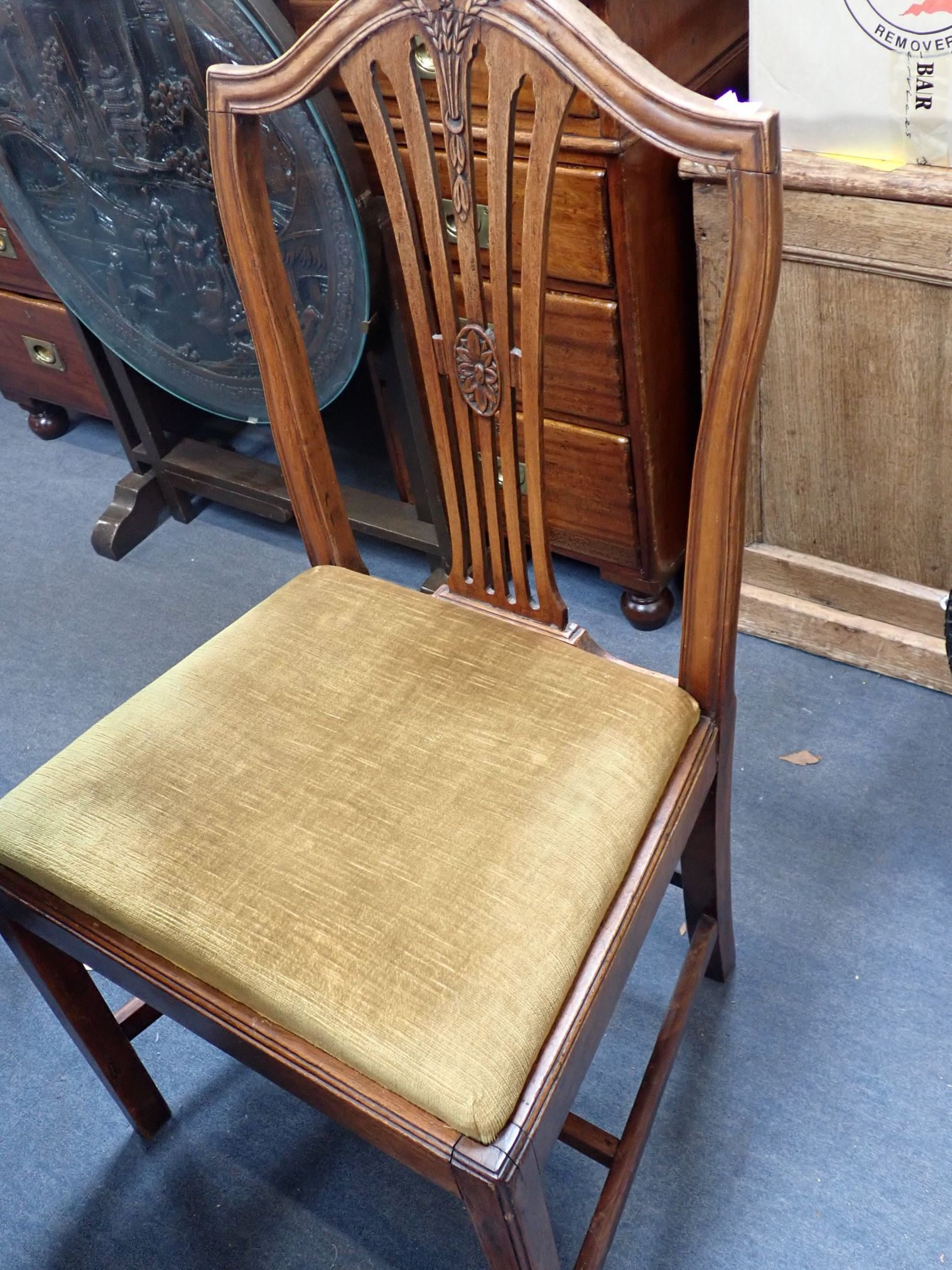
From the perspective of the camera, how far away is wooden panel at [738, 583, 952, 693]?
150cm

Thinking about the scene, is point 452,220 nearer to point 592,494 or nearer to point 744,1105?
point 592,494

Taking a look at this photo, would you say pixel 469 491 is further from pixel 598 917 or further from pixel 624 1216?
pixel 624 1216

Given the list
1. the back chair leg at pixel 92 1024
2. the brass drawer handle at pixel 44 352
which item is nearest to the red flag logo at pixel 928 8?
the back chair leg at pixel 92 1024

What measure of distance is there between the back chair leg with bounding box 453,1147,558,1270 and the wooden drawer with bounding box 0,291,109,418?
1.66 metres

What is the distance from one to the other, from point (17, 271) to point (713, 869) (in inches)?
65.3

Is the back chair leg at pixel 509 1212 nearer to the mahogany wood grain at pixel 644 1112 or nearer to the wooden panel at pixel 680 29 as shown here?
the mahogany wood grain at pixel 644 1112

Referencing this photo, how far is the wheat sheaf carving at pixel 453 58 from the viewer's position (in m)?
0.80

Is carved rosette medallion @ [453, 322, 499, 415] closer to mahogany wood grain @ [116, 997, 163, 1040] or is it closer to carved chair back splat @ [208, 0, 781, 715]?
carved chair back splat @ [208, 0, 781, 715]

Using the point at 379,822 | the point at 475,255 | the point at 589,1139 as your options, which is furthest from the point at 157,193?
the point at 589,1139

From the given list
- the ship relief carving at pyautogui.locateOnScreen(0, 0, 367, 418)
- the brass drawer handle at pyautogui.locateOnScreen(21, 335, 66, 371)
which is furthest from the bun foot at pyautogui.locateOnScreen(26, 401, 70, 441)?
the ship relief carving at pyautogui.locateOnScreen(0, 0, 367, 418)

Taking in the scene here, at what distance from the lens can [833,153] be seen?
1.23 meters

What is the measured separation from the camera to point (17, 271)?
6.73 ft

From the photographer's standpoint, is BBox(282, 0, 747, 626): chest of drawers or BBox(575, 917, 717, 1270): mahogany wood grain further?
BBox(282, 0, 747, 626): chest of drawers

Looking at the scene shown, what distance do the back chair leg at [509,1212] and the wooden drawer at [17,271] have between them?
1.71 m
